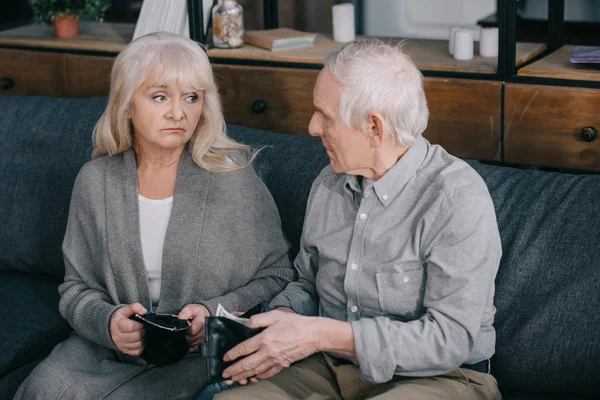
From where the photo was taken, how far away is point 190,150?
232 centimetres

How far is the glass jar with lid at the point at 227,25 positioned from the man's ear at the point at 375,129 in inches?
49.5

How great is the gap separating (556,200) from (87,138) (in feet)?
4.39

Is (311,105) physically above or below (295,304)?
above

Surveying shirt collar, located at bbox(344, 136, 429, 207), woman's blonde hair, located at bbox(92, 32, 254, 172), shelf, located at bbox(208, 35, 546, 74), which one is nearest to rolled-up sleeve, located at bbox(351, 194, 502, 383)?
shirt collar, located at bbox(344, 136, 429, 207)

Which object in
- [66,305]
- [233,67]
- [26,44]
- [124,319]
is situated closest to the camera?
[124,319]

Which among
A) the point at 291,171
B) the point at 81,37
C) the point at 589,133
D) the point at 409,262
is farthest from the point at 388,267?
the point at 81,37

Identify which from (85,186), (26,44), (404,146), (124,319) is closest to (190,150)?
(85,186)

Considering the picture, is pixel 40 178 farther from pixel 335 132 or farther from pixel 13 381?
pixel 335 132

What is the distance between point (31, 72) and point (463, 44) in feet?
5.11

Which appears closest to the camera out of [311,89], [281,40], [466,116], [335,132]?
[335,132]

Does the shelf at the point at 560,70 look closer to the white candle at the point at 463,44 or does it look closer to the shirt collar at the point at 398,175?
the white candle at the point at 463,44

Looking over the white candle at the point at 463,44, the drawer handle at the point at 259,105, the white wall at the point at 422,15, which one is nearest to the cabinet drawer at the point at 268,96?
the drawer handle at the point at 259,105

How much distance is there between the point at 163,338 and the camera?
6.77 feet

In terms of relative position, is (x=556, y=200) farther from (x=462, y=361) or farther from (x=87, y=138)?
(x=87, y=138)
